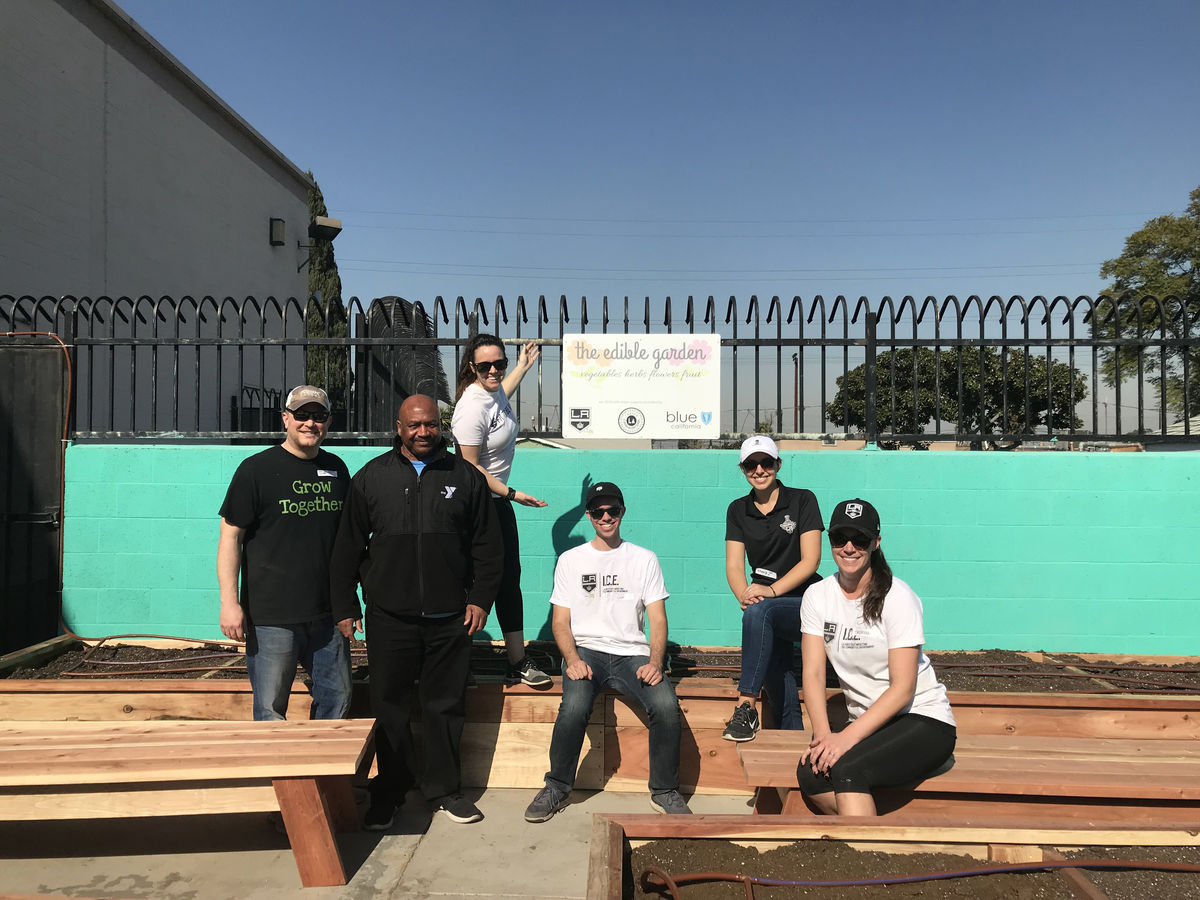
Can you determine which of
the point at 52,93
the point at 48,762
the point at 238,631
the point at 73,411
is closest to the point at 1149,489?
the point at 238,631

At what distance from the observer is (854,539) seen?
300 centimetres

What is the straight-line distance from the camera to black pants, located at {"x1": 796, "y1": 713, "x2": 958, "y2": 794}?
2.81 m

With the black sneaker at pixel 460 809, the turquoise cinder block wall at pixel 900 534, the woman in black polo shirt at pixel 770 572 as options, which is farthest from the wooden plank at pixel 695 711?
the turquoise cinder block wall at pixel 900 534

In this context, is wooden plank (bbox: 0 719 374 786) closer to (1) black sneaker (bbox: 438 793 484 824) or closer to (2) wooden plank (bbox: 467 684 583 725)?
(1) black sneaker (bbox: 438 793 484 824)

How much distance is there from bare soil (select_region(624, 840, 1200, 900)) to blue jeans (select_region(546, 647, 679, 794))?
0.97m

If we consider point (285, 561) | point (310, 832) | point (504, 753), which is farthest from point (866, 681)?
point (285, 561)

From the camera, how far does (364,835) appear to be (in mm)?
3363

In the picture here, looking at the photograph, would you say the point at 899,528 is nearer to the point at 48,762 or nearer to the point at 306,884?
the point at 306,884

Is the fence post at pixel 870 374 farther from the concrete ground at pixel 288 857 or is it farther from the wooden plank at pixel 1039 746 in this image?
the concrete ground at pixel 288 857

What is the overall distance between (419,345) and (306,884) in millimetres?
3405

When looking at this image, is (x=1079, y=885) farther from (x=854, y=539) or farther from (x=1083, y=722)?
(x=1083, y=722)

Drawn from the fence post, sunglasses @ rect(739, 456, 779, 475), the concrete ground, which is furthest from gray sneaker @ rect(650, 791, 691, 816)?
the fence post

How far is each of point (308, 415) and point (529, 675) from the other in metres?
1.65

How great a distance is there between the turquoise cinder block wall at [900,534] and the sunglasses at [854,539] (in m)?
2.14
